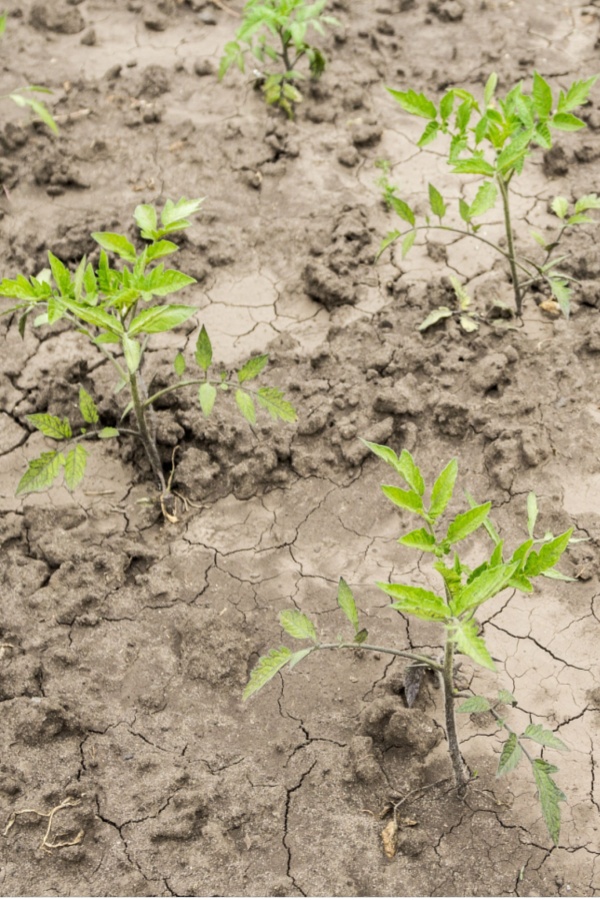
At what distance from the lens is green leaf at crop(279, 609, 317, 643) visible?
2709 millimetres

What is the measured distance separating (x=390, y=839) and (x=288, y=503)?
1297mm

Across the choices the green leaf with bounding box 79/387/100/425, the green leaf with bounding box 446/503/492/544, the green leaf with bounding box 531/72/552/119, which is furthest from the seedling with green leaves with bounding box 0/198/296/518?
the green leaf with bounding box 531/72/552/119

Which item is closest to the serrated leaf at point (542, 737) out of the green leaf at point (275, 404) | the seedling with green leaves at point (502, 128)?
the green leaf at point (275, 404)

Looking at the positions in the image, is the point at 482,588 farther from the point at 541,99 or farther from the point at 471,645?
the point at 541,99

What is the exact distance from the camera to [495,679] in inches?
120

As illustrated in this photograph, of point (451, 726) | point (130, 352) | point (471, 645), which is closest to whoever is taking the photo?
point (471, 645)

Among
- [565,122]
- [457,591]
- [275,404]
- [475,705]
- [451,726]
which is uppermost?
[565,122]

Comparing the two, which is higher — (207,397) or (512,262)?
(512,262)

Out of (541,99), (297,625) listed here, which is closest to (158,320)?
(297,625)

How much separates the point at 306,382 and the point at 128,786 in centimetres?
171

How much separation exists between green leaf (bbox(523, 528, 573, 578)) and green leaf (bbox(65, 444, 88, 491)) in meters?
1.55

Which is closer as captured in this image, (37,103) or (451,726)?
(451,726)

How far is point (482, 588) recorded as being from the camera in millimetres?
2242

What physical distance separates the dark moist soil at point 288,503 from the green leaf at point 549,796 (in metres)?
0.28
